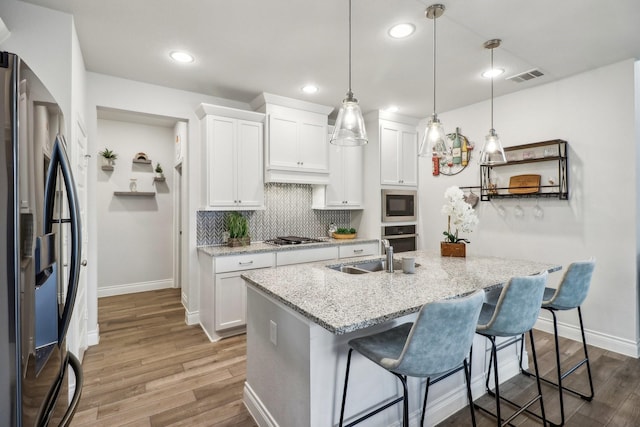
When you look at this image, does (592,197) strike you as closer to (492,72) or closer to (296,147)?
(492,72)

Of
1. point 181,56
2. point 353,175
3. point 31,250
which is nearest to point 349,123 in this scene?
point 31,250

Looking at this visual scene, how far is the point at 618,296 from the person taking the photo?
296 cm

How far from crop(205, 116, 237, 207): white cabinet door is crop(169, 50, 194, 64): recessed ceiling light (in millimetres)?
643

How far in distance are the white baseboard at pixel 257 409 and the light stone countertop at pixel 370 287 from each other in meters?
0.73

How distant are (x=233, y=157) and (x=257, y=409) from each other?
242 cm

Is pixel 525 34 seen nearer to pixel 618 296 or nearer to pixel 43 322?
pixel 618 296

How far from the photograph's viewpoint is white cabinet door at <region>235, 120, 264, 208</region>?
11.7 feet

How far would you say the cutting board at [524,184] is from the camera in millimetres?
3406

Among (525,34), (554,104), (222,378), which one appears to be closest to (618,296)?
(554,104)

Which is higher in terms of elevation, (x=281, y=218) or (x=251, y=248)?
(x=281, y=218)

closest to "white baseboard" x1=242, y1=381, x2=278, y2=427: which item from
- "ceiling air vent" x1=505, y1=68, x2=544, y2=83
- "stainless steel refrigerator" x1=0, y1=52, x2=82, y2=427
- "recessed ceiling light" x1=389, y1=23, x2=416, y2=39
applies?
"stainless steel refrigerator" x1=0, y1=52, x2=82, y2=427

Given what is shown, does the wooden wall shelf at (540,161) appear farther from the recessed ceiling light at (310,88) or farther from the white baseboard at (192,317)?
the white baseboard at (192,317)

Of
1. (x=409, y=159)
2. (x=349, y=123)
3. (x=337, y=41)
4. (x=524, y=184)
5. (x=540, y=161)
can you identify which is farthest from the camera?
(x=409, y=159)

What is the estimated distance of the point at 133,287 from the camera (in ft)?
15.9
